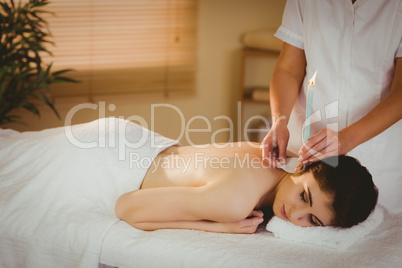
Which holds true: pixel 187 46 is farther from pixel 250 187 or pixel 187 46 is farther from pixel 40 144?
pixel 250 187

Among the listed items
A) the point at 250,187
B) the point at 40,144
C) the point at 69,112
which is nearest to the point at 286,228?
the point at 250,187

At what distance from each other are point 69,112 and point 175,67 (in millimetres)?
949

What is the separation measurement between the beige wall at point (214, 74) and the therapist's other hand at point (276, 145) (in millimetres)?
2087

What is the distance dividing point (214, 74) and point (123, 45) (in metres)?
0.86

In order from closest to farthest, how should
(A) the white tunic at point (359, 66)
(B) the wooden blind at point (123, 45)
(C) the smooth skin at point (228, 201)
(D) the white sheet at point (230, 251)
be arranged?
(D) the white sheet at point (230, 251) → (C) the smooth skin at point (228, 201) → (A) the white tunic at point (359, 66) → (B) the wooden blind at point (123, 45)

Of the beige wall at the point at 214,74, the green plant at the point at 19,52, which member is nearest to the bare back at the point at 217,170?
the green plant at the point at 19,52

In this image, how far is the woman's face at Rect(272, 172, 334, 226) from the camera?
4.50 feet

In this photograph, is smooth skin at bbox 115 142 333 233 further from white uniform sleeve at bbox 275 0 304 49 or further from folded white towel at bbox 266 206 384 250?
white uniform sleeve at bbox 275 0 304 49

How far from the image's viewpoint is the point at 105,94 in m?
3.33

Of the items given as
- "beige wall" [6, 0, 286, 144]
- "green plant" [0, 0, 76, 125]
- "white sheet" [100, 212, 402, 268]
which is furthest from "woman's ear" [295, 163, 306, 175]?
"beige wall" [6, 0, 286, 144]

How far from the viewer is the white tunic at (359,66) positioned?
1.53 m

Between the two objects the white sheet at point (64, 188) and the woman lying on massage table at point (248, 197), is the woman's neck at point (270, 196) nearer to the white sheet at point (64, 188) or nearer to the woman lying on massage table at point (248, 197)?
the woman lying on massage table at point (248, 197)

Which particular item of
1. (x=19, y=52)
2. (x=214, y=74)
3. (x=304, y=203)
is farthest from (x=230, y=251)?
(x=214, y=74)

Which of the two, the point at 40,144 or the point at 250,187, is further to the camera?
the point at 40,144
